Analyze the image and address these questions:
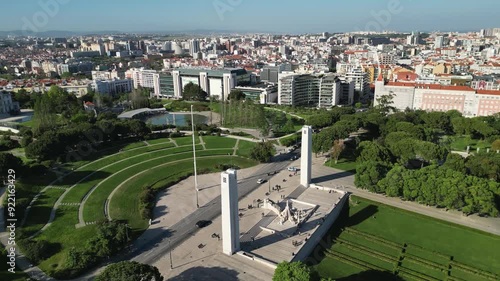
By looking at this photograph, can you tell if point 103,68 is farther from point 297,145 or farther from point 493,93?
point 493,93

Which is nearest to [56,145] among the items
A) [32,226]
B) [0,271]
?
[32,226]

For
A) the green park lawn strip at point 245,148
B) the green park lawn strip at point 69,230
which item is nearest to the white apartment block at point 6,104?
the green park lawn strip at point 69,230

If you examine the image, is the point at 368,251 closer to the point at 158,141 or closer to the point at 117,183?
the point at 117,183

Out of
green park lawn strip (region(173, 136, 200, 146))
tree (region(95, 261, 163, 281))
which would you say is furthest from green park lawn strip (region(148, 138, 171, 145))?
tree (region(95, 261, 163, 281))

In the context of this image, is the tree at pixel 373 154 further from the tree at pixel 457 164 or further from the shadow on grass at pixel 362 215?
the shadow on grass at pixel 362 215

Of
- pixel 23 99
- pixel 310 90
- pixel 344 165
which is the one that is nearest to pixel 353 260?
pixel 344 165

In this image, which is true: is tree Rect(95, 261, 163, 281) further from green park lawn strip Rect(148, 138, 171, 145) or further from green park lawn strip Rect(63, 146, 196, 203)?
green park lawn strip Rect(148, 138, 171, 145)
